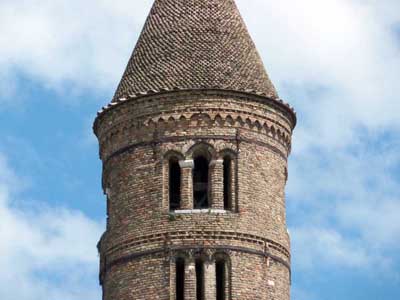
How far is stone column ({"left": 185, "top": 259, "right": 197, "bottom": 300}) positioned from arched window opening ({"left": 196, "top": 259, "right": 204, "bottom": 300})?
234 millimetres

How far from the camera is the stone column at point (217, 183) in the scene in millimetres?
48906

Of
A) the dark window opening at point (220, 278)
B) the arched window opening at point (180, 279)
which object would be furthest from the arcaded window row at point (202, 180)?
the dark window opening at point (220, 278)

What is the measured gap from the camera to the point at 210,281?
1884 inches

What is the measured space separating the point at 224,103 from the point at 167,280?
5.93 m

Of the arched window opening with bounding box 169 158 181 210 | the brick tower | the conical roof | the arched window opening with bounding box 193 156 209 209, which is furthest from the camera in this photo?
the conical roof

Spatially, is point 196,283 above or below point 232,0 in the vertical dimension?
below

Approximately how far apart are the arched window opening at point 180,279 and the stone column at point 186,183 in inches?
68.6

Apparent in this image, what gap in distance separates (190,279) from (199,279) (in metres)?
0.39

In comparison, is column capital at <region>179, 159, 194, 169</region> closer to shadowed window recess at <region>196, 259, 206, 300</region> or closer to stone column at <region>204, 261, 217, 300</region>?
shadowed window recess at <region>196, 259, 206, 300</region>

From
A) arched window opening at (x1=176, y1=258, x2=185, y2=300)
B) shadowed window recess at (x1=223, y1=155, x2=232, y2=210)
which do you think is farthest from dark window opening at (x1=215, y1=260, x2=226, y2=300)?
shadowed window recess at (x1=223, y1=155, x2=232, y2=210)

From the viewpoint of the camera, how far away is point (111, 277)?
4928 centimetres

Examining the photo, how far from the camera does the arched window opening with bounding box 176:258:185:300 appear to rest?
1891 inches

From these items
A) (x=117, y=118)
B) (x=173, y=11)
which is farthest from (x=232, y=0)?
(x=117, y=118)

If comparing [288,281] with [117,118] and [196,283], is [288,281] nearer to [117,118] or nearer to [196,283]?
[196,283]
